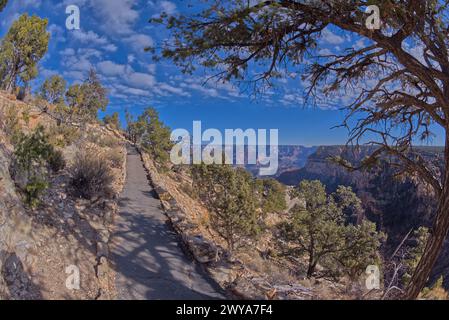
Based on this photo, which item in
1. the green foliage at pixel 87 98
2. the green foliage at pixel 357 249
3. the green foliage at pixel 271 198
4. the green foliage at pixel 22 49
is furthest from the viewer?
the green foliage at pixel 87 98

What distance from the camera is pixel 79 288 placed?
4.31 metres

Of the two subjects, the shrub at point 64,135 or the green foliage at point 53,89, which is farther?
the green foliage at point 53,89

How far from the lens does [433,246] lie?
388 centimetres

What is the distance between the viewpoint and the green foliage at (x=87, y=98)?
1016 inches

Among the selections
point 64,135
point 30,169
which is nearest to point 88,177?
point 30,169

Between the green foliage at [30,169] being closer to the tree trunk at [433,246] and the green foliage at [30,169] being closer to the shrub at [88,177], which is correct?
the shrub at [88,177]

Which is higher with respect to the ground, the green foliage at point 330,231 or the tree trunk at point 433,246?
the tree trunk at point 433,246

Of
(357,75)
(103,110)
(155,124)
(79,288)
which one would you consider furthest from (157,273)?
(103,110)

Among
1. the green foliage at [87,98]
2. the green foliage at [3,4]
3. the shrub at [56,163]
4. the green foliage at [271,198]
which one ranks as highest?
the green foliage at [87,98]

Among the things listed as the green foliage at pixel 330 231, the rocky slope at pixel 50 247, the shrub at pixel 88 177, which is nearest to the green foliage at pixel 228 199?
the shrub at pixel 88 177

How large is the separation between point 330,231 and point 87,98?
81.3 feet

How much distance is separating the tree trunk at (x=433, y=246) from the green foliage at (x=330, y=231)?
30.8 ft

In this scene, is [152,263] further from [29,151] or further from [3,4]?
[3,4]

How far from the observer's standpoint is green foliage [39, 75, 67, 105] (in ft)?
78.1
